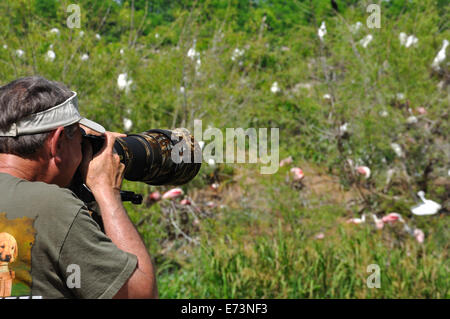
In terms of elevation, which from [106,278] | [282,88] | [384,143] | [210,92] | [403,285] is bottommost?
[403,285]

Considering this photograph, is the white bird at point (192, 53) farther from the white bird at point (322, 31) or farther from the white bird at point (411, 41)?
the white bird at point (411, 41)

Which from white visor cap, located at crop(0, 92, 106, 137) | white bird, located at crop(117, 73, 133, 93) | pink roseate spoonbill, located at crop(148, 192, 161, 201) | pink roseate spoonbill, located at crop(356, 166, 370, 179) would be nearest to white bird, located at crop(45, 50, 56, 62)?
white bird, located at crop(117, 73, 133, 93)

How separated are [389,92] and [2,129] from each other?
12.0 feet

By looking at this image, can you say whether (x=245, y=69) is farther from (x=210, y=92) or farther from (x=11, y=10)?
(x=11, y=10)

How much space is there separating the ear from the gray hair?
0.05ft

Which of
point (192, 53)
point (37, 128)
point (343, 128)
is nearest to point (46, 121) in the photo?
point (37, 128)

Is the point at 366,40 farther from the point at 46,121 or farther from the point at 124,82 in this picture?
the point at 46,121

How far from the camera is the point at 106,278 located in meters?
1.14

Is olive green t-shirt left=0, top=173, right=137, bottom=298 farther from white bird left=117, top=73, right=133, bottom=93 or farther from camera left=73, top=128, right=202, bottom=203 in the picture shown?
white bird left=117, top=73, right=133, bottom=93

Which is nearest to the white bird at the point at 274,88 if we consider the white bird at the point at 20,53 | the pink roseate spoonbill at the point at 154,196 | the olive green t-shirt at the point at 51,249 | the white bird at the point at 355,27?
the white bird at the point at 355,27

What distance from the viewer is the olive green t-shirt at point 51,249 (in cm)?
109

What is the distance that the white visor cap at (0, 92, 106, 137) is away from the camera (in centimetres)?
116

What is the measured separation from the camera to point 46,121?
46.2 inches
